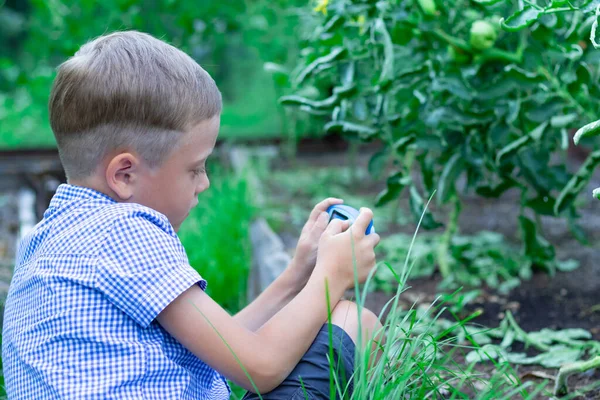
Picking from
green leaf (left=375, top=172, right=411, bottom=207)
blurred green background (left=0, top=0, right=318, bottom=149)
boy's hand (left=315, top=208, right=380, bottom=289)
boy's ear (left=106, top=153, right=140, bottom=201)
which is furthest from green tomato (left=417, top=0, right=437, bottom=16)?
blurred green background (left=0, top=0, right=318, bottom=149)

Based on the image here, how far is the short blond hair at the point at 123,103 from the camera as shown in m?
1.36

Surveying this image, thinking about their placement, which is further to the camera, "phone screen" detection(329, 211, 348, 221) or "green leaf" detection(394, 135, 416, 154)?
"green leaf" detection(394, 135, 416, 154)

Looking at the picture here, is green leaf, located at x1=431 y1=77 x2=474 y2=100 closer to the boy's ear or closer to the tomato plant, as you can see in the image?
the tomato plant

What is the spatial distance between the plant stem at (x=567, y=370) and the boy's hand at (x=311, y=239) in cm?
61

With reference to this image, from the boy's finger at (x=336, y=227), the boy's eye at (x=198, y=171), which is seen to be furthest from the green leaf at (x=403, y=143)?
the boy's eye at (x=198, y=171)

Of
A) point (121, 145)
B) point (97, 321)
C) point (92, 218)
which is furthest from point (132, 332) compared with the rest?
point (121, 145)

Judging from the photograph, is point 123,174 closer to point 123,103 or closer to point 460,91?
point 123,103

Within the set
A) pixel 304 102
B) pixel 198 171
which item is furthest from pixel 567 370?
pixel 304 102

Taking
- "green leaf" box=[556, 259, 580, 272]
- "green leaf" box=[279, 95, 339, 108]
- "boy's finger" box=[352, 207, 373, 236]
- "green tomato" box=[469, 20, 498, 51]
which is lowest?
"green leaf" box=[556, 259, 580, 272]

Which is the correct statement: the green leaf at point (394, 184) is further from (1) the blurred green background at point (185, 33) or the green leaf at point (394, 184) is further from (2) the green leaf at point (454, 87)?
(1) the blurred green background at point (185, 33)

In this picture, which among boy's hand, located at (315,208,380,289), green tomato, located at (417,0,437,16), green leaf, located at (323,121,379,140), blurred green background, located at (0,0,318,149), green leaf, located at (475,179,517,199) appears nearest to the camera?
boy's hand, located at (315,208,380,289)

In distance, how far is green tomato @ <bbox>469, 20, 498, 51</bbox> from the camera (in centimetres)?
214

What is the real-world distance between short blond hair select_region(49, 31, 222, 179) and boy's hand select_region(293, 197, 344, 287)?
0.40 metres

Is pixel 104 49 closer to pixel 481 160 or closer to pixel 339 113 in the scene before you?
pixel 339 113
